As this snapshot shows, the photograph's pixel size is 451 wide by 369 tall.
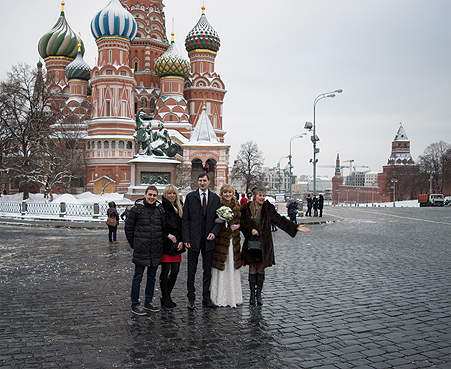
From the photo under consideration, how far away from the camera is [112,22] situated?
4694cm

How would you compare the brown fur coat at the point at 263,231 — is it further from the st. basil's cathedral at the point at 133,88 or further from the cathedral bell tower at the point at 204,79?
the cathedral bell tower at the point at 204,79

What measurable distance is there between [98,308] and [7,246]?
7875 mm

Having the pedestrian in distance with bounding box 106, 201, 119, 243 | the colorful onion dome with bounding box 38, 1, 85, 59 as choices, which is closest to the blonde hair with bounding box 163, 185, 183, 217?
the pedestrian in distance with bounding box 106, 201, 119, 243

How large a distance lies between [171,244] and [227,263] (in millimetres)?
882

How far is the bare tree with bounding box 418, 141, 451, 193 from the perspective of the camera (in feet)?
214

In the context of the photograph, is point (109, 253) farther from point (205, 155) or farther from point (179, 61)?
point (179, 61)

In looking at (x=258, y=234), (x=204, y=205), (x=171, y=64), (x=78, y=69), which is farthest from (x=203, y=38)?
(x=258, y=234)

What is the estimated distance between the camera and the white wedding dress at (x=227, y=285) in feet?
19.2

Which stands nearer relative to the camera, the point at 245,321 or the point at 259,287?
the point at 245,321

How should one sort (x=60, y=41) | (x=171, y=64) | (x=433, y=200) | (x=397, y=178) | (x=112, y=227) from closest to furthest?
1. (x=112, y=227)
2. (x=433, y=200)
3. (x=171, y=64)
4. (x=60, y=41)
5. (x=397, y=178)

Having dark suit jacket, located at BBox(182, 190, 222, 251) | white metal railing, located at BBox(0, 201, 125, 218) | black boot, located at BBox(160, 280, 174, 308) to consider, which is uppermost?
dark suit jacket, located at BBox(182, 190, 222, 251)

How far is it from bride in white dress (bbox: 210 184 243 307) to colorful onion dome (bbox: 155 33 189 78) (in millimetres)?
49264

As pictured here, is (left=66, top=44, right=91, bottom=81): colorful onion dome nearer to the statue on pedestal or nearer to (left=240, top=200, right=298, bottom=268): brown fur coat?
the statue on pedestal

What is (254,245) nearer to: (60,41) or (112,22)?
(112,22)
